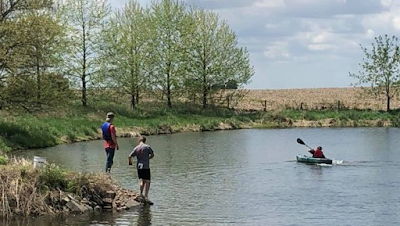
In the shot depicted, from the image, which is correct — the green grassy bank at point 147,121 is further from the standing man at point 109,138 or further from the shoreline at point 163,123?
the standing man at point 109,138

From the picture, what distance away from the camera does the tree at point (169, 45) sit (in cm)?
6406

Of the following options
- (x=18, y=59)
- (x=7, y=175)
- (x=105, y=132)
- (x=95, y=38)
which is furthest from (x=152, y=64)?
(x=7, y=175)

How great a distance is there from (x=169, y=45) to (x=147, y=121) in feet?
38.5

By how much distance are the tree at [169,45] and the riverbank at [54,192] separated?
44.3 metres

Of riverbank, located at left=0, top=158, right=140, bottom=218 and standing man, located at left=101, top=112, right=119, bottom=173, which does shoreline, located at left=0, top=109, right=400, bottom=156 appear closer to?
standing man, located at left=101, top=112, right=119, bottom=173

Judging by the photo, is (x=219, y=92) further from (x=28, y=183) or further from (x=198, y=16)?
(x=28, y=183)

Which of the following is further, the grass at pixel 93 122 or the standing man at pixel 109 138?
the grass at pixel 93 122

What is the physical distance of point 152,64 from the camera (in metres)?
64.0

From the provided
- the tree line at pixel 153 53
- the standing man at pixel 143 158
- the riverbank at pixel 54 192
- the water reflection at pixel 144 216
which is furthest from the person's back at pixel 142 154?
the tree line at pixel 153 53

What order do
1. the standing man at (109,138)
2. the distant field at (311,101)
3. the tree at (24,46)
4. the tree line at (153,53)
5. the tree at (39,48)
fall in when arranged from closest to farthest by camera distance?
the standing man at (109,138) < the tree at (24,46) < the tree at (39,48) < the tree line at (153,53) < the distant field at (311,101)

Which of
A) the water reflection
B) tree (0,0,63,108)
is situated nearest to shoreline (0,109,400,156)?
tree (0,0,63,108)

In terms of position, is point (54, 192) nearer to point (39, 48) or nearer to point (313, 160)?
point (313, 160)

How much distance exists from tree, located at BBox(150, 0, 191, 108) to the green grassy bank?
243 cm

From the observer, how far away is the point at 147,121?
2163 inches
